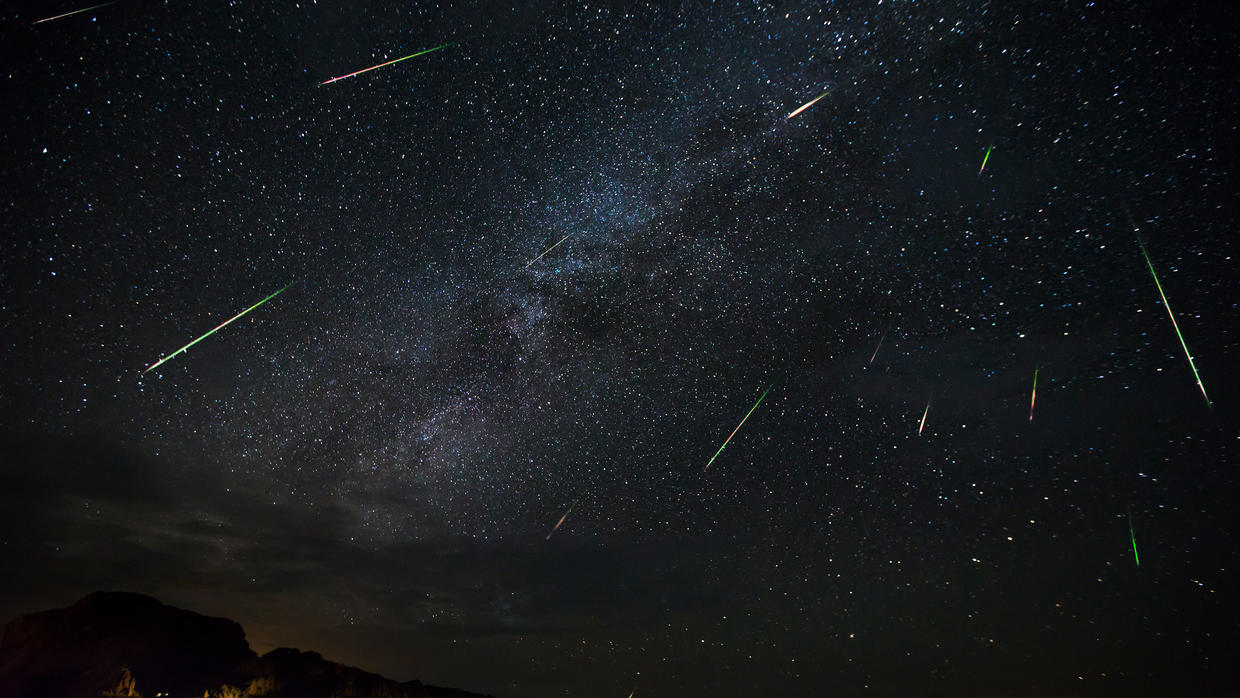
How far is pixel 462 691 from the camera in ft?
254

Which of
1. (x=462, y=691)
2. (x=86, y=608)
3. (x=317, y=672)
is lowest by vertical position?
(x=462, y=691)

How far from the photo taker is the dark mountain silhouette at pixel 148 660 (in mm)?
37031

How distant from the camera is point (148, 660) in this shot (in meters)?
43.4

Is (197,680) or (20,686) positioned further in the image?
(197,680)

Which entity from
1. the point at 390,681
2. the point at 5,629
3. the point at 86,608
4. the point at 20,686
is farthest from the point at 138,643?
the point at 390,681

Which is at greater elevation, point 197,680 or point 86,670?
point 86,670

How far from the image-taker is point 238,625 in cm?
5709

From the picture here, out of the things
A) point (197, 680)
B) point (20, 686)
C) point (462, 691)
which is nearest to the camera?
point (20, 686)

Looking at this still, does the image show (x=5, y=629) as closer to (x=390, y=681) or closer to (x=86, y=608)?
(x=86, y=608)

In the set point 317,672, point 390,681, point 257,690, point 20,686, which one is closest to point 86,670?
point 20,686

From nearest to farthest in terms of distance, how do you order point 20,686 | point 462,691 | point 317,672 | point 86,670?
1. point 20,686
2. point 86,670
3. point 317,672
4. point 462,691

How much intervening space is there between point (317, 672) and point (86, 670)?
1952cm

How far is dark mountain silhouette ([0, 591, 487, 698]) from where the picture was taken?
37.0m

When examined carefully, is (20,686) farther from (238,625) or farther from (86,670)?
(238,625)
